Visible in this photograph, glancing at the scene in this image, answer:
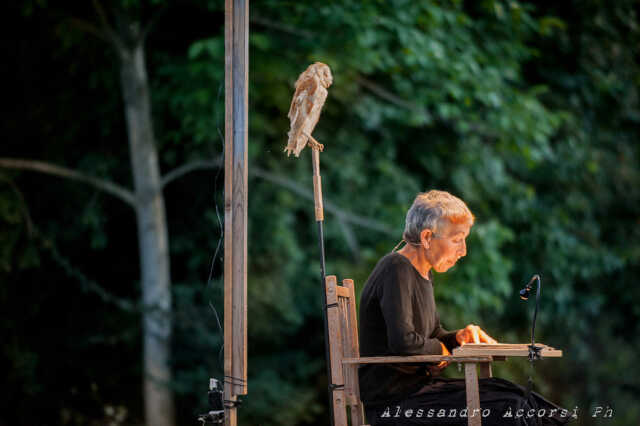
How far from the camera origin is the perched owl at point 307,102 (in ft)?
10.1

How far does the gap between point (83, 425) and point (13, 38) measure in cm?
392

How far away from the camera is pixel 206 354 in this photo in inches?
281

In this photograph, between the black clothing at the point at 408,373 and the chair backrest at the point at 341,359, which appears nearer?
the black clothing at the point at 408,373

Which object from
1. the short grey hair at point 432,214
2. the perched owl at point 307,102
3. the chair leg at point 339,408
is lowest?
the chair leg at point 339,408

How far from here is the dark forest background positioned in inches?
259

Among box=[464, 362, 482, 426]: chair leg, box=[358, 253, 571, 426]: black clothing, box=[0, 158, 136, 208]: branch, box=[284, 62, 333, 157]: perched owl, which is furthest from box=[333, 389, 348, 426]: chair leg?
box=[0, 158, 136, 208]: branch

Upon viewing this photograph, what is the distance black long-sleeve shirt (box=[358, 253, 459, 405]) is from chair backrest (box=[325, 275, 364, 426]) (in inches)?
2.7

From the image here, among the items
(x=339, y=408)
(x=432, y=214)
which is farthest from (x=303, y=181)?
(x=339, y=408)

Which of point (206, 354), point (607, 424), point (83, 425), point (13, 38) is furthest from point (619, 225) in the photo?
point (13, 38)

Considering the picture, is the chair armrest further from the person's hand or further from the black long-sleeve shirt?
the person's hand

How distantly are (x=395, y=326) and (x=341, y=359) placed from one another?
0.99 ft

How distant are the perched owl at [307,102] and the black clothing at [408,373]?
0.63 m

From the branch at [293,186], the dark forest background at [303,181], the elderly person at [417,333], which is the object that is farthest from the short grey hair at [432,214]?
the branch at [293,186]

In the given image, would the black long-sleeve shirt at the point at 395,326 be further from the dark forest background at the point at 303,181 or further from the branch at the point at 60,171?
the branch at the point at 60,171
